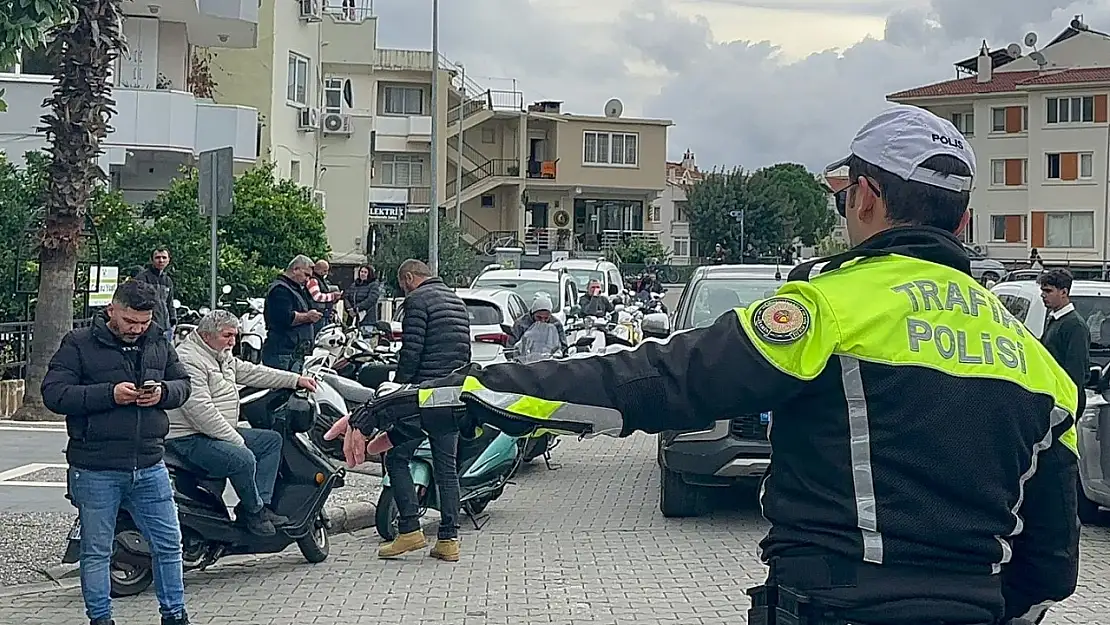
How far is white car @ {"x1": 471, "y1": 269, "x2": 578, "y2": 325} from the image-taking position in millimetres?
23047

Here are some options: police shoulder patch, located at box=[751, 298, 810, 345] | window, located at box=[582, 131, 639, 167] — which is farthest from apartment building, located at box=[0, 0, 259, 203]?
window, located at box=[582, 131, 639, 167]

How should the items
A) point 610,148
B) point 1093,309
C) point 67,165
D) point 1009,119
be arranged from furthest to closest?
point 610,148
point 1009,119
point 67,165
point 1093,309

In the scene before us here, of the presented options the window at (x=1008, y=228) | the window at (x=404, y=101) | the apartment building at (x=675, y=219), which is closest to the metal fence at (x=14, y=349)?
the window at (x=404, y=101)

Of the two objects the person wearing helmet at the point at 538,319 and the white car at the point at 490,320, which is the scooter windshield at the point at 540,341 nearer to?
the person wearing helmet at the point at 538,319

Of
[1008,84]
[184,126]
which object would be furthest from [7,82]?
[1008,84]

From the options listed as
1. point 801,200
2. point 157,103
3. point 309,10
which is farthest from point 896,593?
point 801,200

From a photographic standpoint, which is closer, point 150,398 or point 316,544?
point 150,398

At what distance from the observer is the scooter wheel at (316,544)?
9.09 m

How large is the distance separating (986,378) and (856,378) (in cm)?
27

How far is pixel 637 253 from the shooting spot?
206ft

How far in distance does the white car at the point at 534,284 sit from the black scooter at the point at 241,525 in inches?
532

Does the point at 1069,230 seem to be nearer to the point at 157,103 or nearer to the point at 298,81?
the point at 298,81

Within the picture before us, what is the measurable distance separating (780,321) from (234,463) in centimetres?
599

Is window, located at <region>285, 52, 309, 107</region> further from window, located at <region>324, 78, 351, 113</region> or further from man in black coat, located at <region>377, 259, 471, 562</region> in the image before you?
man in black coat, located at <region>377, 259, 471, 562</region>
